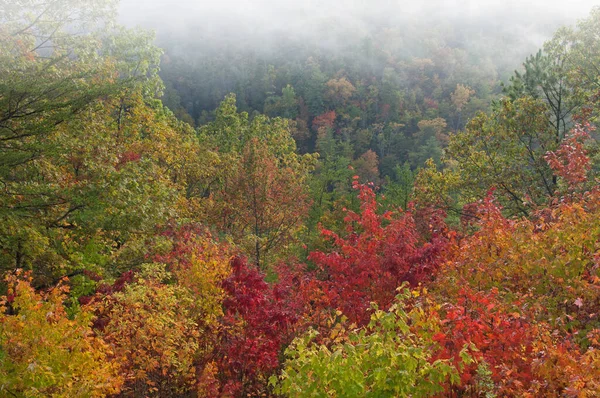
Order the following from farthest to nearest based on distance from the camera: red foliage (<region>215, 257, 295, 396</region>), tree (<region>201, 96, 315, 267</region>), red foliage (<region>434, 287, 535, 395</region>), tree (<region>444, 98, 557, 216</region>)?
1. tree (<region>201, 96, 315, 267</region>)
2. tree (<region>444, 98, 557, 216</region>)
3. red foliage (<region>215, 257, 295, 396</region>)
4. red foliage (<region>434, 287, 535, 395</region>)

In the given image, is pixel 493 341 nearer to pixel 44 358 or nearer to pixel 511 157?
pixel 44 358

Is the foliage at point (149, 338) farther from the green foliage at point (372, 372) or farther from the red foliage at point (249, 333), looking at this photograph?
the green foliage at point (372, 372)

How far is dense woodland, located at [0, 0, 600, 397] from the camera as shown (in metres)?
5.38

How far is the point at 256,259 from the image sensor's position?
2092 cm

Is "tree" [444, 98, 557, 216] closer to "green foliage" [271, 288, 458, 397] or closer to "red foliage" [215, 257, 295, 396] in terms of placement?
"red foliage" [215, 257, 295, 396]

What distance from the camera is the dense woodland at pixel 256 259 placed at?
5383 mm

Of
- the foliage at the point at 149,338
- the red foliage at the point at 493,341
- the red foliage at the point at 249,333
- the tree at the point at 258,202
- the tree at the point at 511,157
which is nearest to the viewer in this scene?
the red foliage at the point at 493,341

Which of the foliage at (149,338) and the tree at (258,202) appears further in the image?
the tree at (258,202)

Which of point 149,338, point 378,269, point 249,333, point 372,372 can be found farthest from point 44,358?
point 378,269

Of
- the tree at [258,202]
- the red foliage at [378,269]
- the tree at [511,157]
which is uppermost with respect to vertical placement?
the tree at [511,157]

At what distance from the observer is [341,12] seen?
16588 cm

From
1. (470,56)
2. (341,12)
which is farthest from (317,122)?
(341,12)

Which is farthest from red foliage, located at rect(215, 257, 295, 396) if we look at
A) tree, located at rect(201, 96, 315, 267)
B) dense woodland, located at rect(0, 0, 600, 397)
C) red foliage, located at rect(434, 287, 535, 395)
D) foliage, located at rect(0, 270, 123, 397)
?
tree, located at rect(201, 96, 315, 267)

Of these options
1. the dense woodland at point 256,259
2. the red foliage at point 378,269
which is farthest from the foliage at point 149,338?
the red foliage at point 378,269
